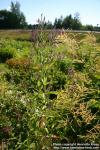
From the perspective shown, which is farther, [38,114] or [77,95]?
[77,95]

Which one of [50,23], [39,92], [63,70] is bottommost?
[63,70]

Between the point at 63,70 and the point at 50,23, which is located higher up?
the point at 50,23

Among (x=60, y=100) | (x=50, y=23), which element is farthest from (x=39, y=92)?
(x=50, y=23)

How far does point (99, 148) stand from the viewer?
179 inches

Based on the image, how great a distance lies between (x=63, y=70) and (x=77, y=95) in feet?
17.7

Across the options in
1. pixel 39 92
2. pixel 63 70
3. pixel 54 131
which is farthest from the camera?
pixel 63 70

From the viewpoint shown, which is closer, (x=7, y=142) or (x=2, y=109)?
(x=7, y=142)

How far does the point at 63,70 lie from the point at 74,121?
4980 mm

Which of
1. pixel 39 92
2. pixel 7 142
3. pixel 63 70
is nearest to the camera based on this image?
pixel 7 142

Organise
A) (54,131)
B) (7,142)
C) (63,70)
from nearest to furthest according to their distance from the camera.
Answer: (7,142)
(54,131)
(63,70)

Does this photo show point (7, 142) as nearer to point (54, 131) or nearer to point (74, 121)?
point (54, 131)

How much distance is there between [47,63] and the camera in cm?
467

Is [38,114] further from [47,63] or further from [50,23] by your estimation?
[50,23]

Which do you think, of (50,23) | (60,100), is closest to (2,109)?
(60,100)
